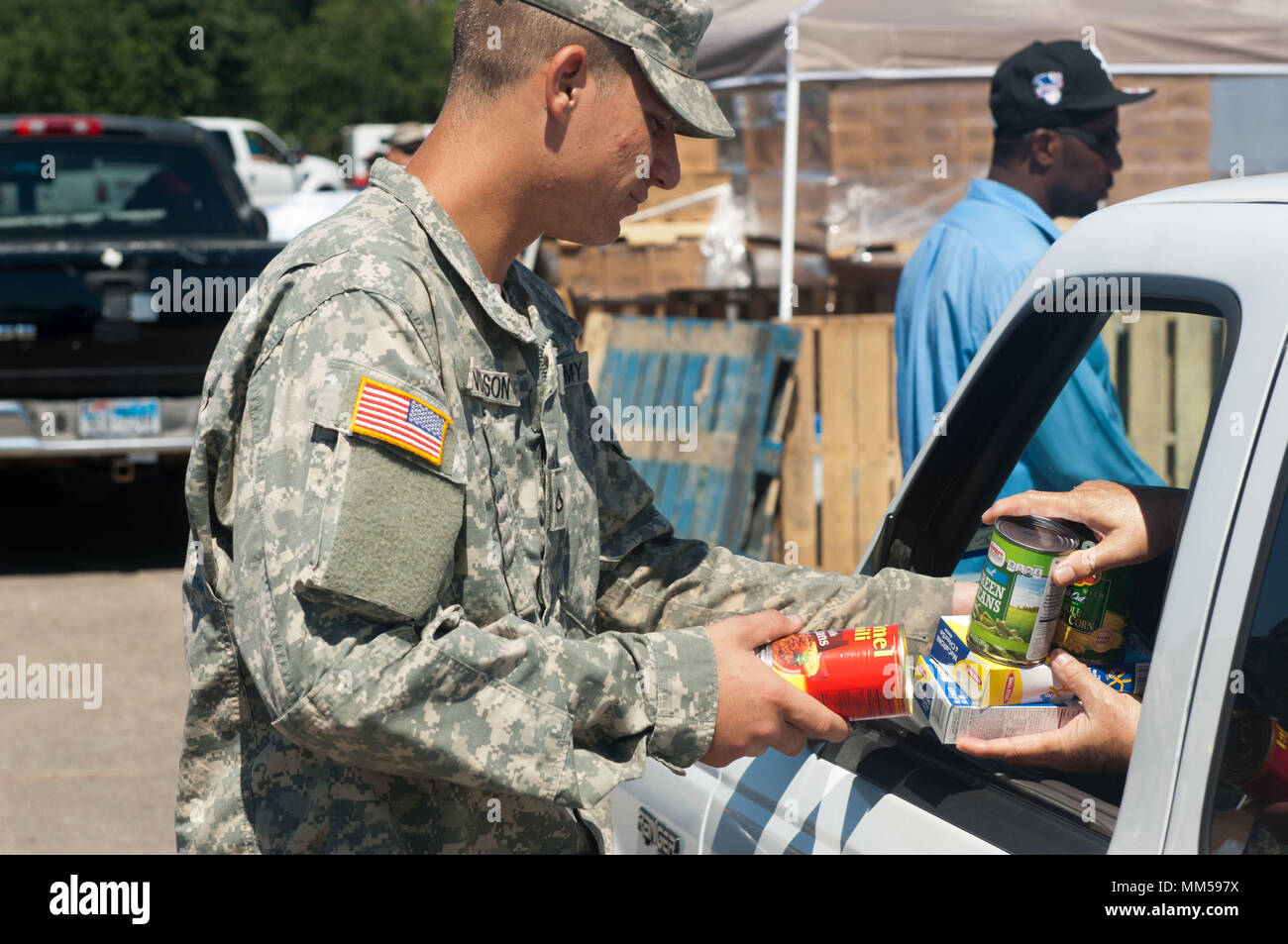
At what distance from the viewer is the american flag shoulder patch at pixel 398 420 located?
1504mm

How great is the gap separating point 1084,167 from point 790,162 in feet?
11.7

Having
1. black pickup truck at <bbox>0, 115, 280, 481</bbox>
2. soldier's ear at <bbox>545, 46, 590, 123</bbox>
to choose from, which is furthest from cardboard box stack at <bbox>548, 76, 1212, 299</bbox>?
soldier's ear at <bbox>545, 46, 590, 123</bbox>

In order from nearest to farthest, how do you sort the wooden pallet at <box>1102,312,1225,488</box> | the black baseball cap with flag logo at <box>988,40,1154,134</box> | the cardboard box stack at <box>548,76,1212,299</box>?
the black baseball cap with flag logo at <box>988,40,1154,134</box> < the wooden pallet at <box>1102,312,1225,488</box> < the cardboard box stack at <box>548,76,1212,299</box>

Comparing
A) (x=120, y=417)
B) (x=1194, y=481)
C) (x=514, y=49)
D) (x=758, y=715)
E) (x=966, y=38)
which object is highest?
(x=966, y=38)

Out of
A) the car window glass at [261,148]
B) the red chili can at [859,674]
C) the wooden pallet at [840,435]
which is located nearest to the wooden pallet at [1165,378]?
the wooden pallet at [840,435]

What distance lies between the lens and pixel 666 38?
1799 mm

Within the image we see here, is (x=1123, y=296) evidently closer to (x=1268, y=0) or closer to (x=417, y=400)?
(x=417, y=400)

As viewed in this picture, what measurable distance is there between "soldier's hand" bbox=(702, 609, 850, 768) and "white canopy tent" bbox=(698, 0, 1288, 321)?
18.2ft

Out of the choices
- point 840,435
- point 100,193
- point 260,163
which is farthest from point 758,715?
point 260,163

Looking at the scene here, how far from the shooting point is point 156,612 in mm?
6867

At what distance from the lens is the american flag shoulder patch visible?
1504 millimetres

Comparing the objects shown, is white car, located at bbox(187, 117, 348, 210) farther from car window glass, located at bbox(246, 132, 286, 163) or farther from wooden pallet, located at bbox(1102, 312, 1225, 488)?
wooden pallet, located at bbox(1102, 312, 1225, 488)

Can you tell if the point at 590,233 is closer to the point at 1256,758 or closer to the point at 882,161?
the point at 1256,758

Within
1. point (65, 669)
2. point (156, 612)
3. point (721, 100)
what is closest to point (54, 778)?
point (65, 669)
